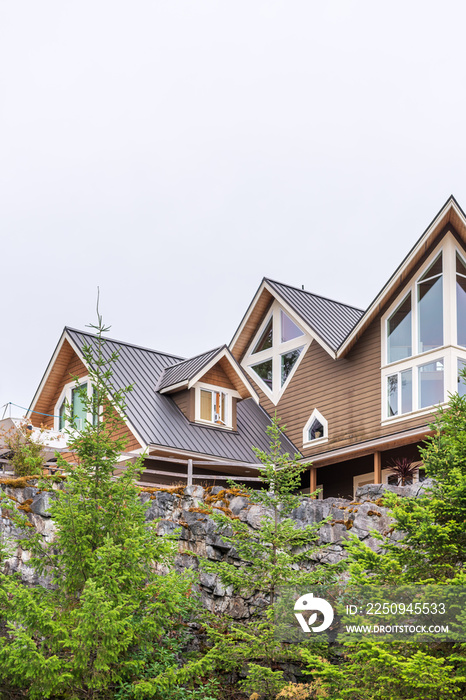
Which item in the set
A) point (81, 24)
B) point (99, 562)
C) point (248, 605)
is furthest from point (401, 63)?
point (99, 562)

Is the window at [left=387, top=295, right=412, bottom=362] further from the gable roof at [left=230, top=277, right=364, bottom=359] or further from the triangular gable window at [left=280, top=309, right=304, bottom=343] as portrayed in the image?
the triangular gable window at [left=280, top=309, right=304, bottom=343]

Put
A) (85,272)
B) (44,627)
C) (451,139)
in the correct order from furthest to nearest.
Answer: (85,272) < (451,139) < (44,627)

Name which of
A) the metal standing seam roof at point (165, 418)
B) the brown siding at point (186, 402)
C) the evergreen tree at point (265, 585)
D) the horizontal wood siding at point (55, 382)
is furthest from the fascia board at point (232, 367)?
the evergreen tree at point (265, 585)

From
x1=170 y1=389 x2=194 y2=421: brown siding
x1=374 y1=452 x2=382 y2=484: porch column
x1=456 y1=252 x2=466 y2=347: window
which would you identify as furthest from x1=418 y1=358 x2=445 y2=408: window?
x1=170 y1=389 x2=194 y2=421: brown siding

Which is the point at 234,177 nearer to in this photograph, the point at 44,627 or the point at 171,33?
the point at 171,33

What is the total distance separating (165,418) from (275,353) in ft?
16.9

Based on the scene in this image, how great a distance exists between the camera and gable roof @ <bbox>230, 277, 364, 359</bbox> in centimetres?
2472

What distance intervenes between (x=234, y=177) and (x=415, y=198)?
44.0ft

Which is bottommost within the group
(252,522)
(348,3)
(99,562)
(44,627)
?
(44,627)

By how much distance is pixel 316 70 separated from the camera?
1200 inches

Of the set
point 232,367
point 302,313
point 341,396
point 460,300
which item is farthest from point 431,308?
point 232,367

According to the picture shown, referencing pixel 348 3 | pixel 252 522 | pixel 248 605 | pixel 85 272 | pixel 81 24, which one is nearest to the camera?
pixel 248 605

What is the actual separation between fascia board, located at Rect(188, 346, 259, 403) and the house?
0.15 ft

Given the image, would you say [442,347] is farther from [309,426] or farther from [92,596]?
[92,596]
